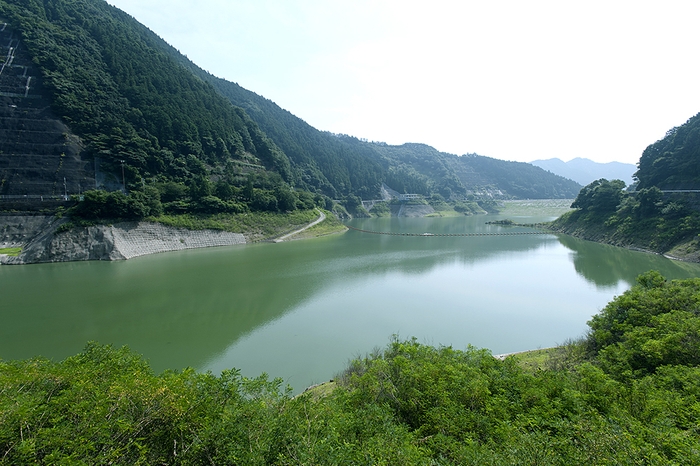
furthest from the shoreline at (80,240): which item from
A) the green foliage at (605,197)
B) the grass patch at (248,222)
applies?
the green foliage at (605,197)

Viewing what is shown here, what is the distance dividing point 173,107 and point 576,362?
4837 centimetres

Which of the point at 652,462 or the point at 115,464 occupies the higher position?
the point at 652,462

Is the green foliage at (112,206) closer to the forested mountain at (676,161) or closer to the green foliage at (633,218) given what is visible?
the green foliage at (633,218)

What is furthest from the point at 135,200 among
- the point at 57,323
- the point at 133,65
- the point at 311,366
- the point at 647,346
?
the point at 647,346

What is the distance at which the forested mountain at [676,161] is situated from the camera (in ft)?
114

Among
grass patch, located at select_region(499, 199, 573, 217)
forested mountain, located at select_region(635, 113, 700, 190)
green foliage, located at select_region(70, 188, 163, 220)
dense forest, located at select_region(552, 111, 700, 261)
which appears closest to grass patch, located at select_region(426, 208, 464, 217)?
grass patch, located at select_region(499, 199, 573, 217)

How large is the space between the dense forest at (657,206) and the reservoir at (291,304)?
3.16 m

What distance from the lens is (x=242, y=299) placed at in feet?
54.0

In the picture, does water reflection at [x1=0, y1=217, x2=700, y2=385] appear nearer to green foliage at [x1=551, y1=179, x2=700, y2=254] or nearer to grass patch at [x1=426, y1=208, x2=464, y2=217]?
green foliage at [x1=551, y1=179, x2=700, y2=254]

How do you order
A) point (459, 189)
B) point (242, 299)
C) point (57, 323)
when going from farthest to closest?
point (459, 189)
point (242, 299)
point (57, 323)

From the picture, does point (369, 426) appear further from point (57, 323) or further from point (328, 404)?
point (57, 323)

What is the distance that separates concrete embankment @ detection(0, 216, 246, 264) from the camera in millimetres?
23828

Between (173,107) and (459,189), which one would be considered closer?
(173,107)

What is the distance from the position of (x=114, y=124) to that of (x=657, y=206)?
54.9m
